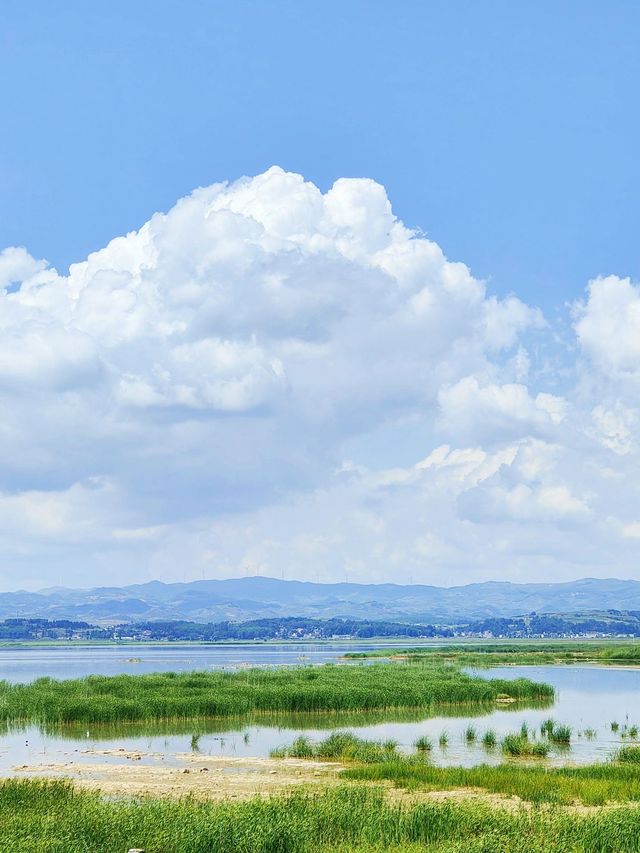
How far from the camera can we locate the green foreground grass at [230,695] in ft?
148

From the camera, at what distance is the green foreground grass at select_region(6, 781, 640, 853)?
16594 mm

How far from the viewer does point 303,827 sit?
58.6ft

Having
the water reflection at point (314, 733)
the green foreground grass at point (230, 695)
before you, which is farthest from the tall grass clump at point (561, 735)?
the green foreground grass at point (230, 695)

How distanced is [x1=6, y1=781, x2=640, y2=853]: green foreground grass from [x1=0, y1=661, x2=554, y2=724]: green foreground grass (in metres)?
24.4

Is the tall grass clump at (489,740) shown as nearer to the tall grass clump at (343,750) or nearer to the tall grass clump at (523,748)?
the tall grass clump at (523,748)

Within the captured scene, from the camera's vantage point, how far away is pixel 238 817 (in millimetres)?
18391

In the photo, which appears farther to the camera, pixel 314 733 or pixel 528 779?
pixel 314 733

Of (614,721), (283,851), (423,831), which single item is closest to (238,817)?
(283,851)

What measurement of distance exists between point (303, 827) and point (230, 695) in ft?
110

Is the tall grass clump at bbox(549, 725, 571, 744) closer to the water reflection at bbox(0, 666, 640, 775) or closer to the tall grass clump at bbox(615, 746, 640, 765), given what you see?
the water reflection at bbox(0, 666, 640, 775)

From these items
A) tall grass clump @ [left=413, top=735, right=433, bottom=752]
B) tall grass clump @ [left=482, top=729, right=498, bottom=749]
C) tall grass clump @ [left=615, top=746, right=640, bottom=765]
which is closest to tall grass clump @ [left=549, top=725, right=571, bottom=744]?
tall grass clump @ [left=482, top=729, right=498, bottom=749]

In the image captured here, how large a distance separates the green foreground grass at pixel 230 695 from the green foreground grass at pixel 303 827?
24389 millimetres

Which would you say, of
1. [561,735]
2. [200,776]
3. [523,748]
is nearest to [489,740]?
[523,748]

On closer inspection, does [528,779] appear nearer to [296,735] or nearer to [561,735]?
[561,735]
